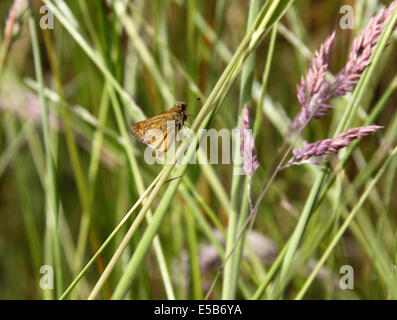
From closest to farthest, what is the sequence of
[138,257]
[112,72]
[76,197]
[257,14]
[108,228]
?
[138,257] < [257,14] < [112,72] < [108,228] < [76,197]

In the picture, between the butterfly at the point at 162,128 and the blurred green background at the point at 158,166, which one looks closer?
the butterfly at the point at 162,128

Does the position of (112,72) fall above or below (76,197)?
above

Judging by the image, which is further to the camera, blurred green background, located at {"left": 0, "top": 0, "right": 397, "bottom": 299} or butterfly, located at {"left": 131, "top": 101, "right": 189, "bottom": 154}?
blurred green background, located at {"left": 0, "top": 0, "right": 397, "bottom": 299}

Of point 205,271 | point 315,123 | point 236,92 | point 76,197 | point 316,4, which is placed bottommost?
point 205,271

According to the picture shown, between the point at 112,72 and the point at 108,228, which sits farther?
the point at 108,228

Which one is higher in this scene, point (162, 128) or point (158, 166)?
point (162, 128)

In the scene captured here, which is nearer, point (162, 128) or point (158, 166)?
point (162, 128)
